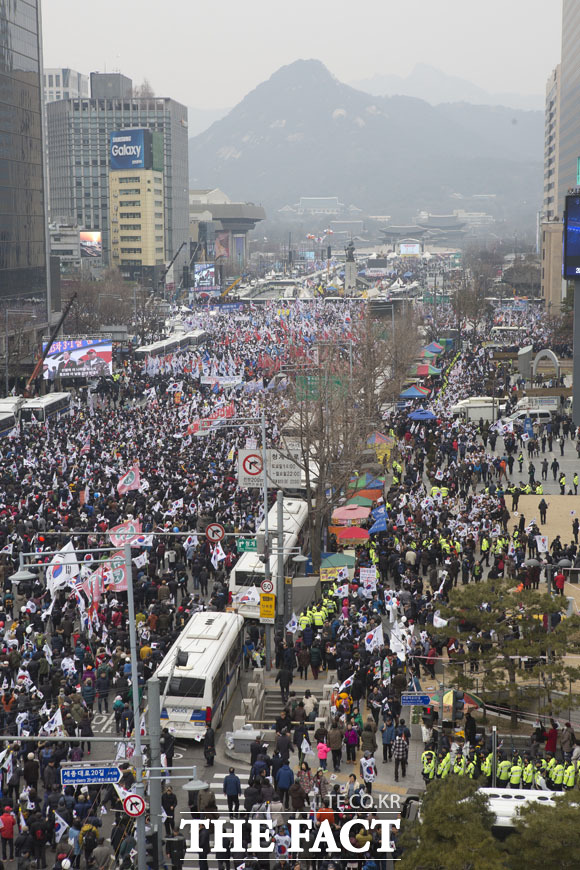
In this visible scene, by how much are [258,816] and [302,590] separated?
1243cm

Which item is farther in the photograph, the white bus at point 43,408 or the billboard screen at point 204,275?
the billboard screen at point 204,275

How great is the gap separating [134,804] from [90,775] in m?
0.77

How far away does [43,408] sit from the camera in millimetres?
56531

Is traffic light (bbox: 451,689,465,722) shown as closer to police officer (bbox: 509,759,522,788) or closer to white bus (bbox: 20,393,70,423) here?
police officer (bbox: 509,759,522,788)

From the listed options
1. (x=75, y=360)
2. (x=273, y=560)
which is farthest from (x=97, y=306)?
(x=273, y=560)

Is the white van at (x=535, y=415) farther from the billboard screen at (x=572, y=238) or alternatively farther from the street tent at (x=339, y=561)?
the street tent at (x=339, y=561)

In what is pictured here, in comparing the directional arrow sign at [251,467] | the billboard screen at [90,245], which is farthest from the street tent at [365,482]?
Result: the billboard screen at [90,245]

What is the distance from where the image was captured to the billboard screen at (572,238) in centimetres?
5966

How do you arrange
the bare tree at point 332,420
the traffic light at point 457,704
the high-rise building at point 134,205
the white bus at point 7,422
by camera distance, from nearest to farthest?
the traffic light at point 457,704
the bare tree at point 332,420
the white bus at point 7,422
the high-rise building at point 134,205

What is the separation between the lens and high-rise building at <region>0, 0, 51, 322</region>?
85.1 meters

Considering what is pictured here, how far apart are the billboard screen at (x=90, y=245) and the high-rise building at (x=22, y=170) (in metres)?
68.7

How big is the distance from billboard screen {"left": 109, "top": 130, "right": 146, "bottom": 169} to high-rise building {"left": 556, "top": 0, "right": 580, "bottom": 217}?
69.9 m

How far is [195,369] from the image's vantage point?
75.2 metres

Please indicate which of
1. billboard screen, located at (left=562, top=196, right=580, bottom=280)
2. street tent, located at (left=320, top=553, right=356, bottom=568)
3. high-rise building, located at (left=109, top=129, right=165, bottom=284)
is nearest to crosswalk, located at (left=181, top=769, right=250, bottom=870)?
street tent, located at (left=320, top=553, right=356, bottom=568)
